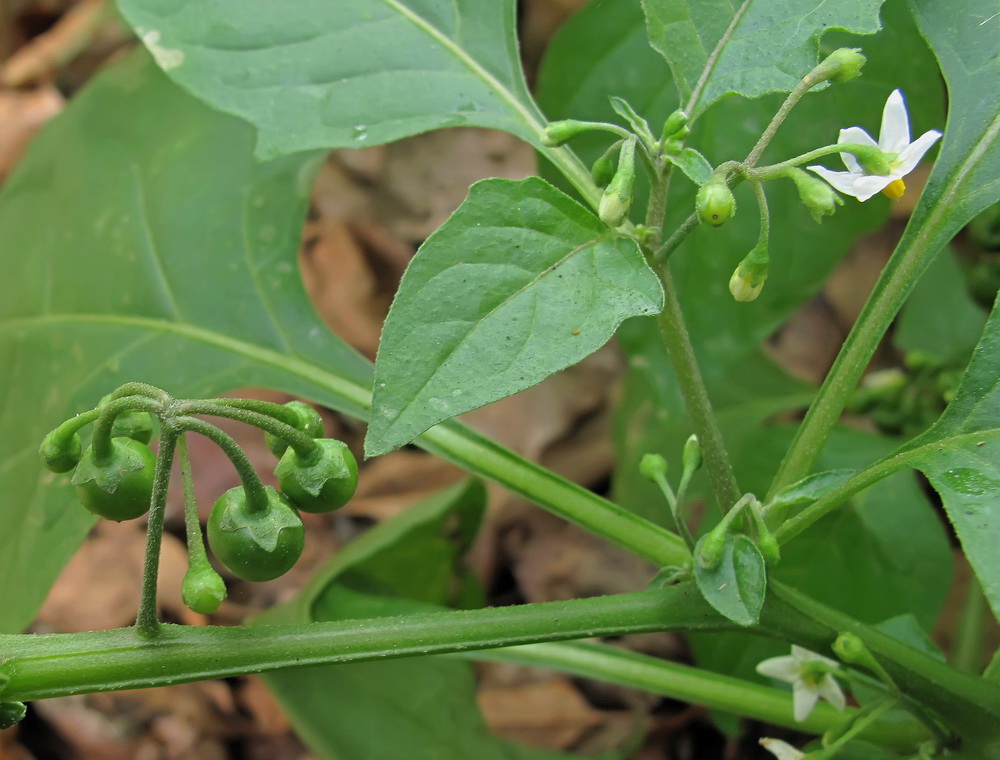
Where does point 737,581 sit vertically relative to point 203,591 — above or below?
below

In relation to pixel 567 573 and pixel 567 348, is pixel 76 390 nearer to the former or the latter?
pixel 567 348

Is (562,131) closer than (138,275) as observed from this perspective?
Yes

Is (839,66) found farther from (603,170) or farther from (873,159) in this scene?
(603,170)

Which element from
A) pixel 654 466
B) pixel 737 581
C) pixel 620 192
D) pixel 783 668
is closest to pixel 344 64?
pixel 620 192

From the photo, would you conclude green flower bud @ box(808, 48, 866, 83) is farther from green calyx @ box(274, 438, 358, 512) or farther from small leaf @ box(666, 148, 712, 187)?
green calyx @ box(274, 438, 358, 512)

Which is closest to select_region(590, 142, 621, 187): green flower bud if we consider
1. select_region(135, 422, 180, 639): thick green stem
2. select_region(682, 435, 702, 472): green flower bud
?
select_region(682, 435, 702, 472): green flower bud
